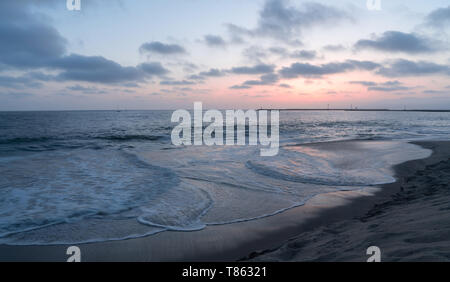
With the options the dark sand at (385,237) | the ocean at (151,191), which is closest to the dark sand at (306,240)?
the dark sand at (385,237)

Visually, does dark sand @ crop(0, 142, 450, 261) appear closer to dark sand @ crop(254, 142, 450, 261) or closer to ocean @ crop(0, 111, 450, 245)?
dark sand @ crop(254, 142, 450, 261)

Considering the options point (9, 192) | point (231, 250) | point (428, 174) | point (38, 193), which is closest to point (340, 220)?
point (231, 250)

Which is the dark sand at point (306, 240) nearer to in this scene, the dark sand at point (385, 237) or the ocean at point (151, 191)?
the dark sand at point (385, 237)

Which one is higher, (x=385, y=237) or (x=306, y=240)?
(x=385, y=237)

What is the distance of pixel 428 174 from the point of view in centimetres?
805

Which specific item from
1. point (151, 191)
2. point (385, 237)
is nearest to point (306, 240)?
point (385, 237)

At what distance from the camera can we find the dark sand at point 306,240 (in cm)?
299

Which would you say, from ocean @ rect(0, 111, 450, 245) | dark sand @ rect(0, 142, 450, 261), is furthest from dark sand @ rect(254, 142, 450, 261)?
ocean @ rect(0, 111, 450, 245)

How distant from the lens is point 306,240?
12.7 feet

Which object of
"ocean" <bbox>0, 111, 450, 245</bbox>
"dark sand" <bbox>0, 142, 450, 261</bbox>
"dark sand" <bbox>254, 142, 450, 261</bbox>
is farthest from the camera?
"ocean" <bbox>0, 111, 450, 245</bbox>

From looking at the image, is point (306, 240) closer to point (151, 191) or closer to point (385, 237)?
point (385, 237)

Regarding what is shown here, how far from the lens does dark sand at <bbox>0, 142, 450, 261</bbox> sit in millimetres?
2988
